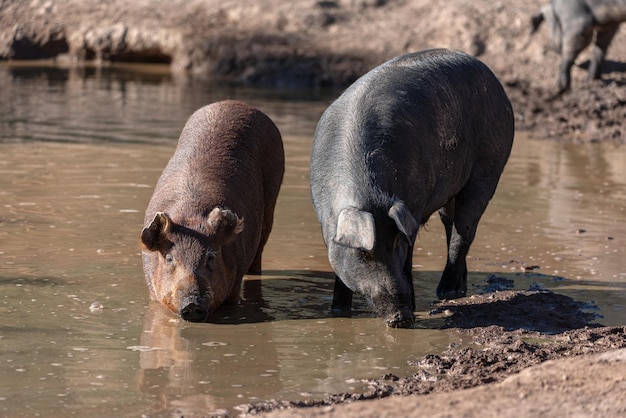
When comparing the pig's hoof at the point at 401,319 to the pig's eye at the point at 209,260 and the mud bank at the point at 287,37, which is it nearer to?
the pig's eye at the point at 209,260

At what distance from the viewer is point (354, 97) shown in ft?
24.5

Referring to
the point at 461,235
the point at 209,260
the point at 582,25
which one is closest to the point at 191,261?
the point at 209,260

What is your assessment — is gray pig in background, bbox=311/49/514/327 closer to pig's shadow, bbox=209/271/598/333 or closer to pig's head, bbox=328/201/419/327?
pig's head, bbox=328/201/419/327

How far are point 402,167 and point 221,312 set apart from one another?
1455 mm

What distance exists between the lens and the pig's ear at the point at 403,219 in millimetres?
6535

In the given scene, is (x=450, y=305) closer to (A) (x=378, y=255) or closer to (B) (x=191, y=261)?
(A) (x=378, y=255)

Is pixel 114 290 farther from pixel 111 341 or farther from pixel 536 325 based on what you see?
pixel 536 325

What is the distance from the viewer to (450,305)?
7.71 m

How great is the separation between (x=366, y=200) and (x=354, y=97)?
957mm

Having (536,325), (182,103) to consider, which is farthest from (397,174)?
(182,103)

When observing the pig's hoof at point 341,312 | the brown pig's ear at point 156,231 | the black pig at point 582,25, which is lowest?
the pig's hoof at point 341,312

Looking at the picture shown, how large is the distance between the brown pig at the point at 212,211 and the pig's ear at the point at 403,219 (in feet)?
3.83

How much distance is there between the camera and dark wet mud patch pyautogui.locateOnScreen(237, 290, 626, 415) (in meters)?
5.94

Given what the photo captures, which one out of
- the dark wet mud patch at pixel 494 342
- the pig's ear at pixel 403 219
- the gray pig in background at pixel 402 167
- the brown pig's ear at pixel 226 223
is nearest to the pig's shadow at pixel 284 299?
the gray pig in background at pixel 402 167
